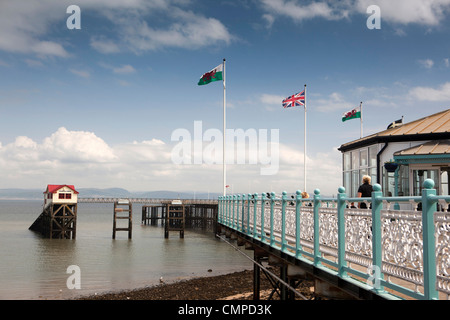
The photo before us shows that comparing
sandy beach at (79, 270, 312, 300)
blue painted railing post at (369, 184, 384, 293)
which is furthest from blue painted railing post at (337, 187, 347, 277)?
sandy beach at (79, 270, 312, 300)

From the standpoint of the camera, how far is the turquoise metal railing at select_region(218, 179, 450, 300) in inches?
174

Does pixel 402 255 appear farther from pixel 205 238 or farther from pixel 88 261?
pixel 205 238

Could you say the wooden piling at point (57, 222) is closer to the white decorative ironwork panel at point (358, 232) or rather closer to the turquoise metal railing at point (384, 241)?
the turquoise metal railing at point (384, 241)

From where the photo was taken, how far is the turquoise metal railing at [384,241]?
4418mm

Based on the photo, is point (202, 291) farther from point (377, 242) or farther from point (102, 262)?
point (377, 242)

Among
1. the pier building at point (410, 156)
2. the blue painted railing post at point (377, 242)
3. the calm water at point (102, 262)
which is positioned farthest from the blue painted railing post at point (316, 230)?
the calm water at point (102, 262)

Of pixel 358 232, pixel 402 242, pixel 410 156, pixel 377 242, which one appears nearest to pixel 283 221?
pixel 358 232

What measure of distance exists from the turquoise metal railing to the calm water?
19004 mm

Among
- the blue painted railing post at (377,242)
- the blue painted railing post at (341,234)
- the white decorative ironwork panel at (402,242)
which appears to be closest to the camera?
the white decorative ironwork panel at (402,242)

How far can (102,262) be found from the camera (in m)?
35.1

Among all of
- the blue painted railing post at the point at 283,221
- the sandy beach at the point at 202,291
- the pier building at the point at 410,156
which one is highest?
the pier building at the point at 410,156

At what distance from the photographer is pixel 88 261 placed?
117 feet

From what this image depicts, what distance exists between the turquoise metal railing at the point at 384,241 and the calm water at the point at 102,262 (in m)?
19.0

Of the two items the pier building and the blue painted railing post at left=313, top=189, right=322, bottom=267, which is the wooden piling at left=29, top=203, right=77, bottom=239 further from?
the blue painted railing post at left=313, top=189, right=322, bottom=267
